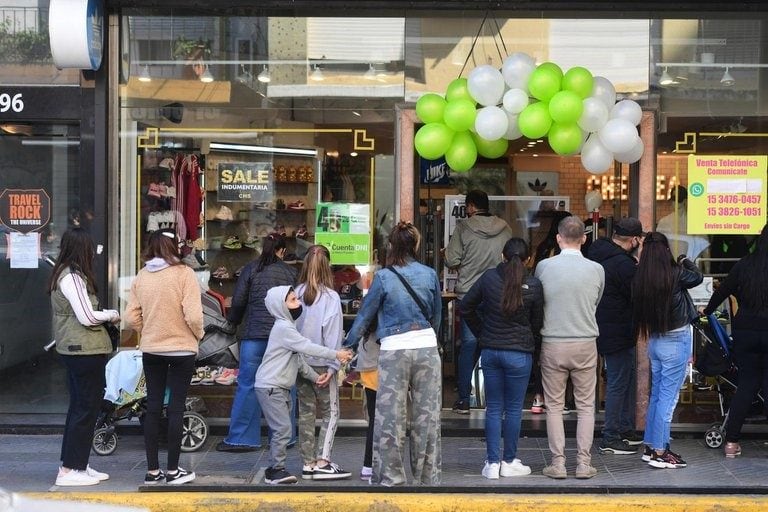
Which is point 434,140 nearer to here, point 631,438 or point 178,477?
point 631,438

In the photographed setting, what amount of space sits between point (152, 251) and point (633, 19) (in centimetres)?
485

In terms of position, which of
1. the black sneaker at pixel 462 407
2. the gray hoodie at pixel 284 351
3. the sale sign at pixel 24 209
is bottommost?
the black sneaker at pixel 462 407

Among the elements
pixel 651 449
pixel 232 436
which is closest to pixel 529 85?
pixel 651 449

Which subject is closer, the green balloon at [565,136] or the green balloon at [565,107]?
the green balloon at [565,107]

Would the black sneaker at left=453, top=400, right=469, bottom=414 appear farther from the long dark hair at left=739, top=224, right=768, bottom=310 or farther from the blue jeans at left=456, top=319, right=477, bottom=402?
the long dark hair at left=739, top=224, right=768, bottom=310

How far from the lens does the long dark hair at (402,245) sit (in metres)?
7.52

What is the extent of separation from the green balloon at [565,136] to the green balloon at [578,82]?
0.27 m

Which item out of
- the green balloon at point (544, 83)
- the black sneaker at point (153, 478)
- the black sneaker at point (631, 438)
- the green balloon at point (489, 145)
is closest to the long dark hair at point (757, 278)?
the black sneaker at point (631, 438)

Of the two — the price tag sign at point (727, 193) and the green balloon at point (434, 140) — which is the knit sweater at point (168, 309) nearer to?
the green balloon at point (434, 140)

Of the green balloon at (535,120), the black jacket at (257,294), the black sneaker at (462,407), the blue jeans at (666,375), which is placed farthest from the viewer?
the black sneaker at (462,407)

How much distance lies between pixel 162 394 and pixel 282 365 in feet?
2.94

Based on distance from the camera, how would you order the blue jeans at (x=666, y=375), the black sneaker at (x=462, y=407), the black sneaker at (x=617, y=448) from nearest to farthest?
the blue jeans at (x=666, y=375), the black sneaker at (x=617, y=448), the black sneaker at (x=462, y=407)

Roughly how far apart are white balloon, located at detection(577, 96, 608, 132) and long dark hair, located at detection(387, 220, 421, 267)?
1.95m

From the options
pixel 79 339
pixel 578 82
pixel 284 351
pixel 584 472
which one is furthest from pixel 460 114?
pixel 79 339
